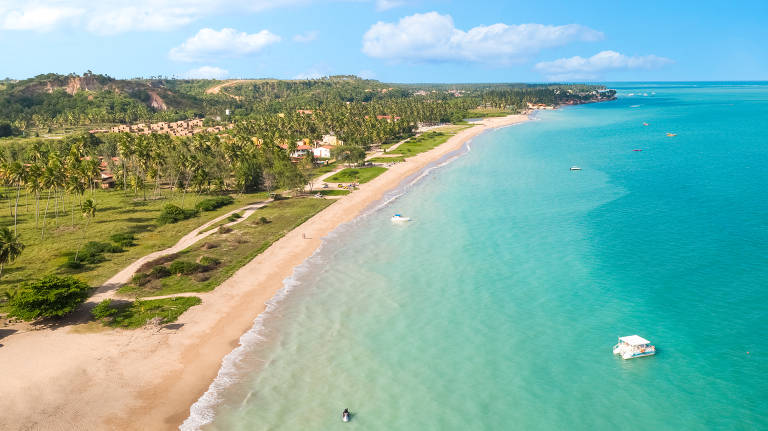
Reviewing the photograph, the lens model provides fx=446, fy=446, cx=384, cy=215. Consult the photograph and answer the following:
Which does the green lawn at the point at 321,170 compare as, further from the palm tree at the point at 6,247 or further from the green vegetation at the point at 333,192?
the palm tree at the point at 6,247

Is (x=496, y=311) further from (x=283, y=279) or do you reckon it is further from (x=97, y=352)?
(x=97, y=352)

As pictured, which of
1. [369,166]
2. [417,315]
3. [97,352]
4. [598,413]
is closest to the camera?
[598,413]

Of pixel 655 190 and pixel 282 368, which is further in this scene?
pixel 655 190

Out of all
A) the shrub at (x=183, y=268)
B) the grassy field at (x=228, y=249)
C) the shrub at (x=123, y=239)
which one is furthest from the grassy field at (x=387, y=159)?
the shrub at (x=183, y=268)

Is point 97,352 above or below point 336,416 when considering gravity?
above

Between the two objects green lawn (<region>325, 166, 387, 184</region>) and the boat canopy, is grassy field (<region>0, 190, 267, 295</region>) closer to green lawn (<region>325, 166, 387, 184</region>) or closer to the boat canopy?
green lawn (<region>325, 166, 387, 184</region>)

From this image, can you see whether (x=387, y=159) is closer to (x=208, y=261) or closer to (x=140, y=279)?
(x=208, y=261)

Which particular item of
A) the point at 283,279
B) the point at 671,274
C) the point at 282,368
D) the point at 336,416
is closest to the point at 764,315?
the point at 671,274

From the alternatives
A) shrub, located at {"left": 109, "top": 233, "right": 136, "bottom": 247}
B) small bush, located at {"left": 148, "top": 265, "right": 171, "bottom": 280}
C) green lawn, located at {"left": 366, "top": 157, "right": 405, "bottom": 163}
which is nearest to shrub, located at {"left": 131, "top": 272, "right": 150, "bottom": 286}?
small bush, located at {"left": 148, "top": 265, "right": 171, "bottom": 280}
